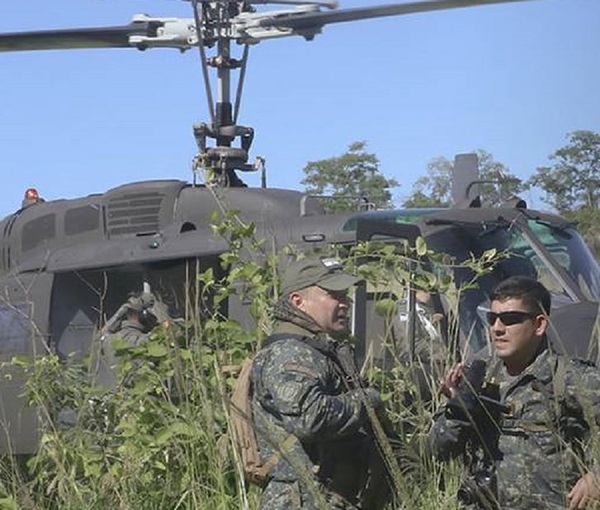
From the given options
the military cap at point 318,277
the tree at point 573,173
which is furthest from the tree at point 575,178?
the military cap at point 318,277

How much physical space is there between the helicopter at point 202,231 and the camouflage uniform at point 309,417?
1696 millimetres

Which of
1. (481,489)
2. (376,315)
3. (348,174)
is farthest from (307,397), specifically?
(348,174)

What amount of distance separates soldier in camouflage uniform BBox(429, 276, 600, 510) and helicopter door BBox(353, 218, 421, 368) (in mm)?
1661

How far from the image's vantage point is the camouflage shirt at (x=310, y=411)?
13.2 feet

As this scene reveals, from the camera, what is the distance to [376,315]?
619 centimetres

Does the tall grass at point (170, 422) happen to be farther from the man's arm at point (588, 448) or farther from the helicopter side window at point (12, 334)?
the helicopter side window at point (12, 334)

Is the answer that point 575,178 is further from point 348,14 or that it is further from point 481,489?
point 481,489

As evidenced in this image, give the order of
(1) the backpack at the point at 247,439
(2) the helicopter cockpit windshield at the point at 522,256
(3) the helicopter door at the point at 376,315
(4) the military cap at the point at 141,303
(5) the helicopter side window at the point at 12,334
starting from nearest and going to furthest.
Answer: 1. (1) the backpack at the point at 247,439
2. (3) the helicopter door at the point at 376,315
3. (2) the helicopter cockpit windshield at the point at 522,256
4. (4) the military cap at the point at 141,303
5. (5) the helicopter side window at the point at 12,334

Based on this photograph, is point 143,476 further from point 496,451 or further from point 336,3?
point 336,3

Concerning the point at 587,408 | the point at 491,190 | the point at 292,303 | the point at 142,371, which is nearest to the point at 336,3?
the point at 491,190

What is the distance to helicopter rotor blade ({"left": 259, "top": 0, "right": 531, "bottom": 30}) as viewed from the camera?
9376 millimetres

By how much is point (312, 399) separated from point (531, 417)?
70 cm

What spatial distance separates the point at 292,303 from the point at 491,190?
177 inches

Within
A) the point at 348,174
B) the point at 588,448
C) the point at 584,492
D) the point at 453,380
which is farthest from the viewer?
the point at 348,174
